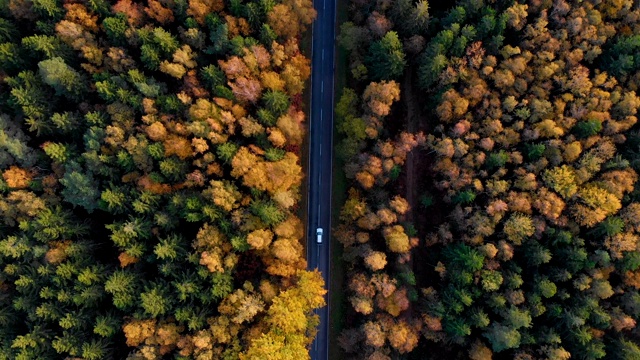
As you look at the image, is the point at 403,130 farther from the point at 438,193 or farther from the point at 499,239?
the point at 499,239

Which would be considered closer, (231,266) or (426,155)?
(231,266)

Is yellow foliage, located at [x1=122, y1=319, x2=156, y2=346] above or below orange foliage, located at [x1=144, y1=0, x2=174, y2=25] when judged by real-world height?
below

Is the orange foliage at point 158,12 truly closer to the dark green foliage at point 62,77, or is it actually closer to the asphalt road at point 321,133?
the dark green foliage at point 62,77

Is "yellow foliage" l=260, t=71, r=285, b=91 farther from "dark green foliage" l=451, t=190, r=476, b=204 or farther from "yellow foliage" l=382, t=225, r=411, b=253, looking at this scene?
"dark green foliage" l=451, t=190, r=476, b=204

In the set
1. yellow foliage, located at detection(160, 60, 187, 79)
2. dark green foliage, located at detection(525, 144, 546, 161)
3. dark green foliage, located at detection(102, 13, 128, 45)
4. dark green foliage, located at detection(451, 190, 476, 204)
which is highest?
dark green foliage, located at detection(102, 13, 128, 45)

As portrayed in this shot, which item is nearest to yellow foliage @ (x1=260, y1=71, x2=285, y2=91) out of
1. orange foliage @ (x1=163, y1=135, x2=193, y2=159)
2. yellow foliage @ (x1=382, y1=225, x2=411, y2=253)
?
orange foliage @ (x1=163, y1=135, x2=193, y2=159)

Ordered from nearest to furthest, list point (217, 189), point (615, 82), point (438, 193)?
point (217, 189), point (615, 82), point (438, 193)

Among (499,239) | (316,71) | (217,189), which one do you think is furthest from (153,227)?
(499,239)
